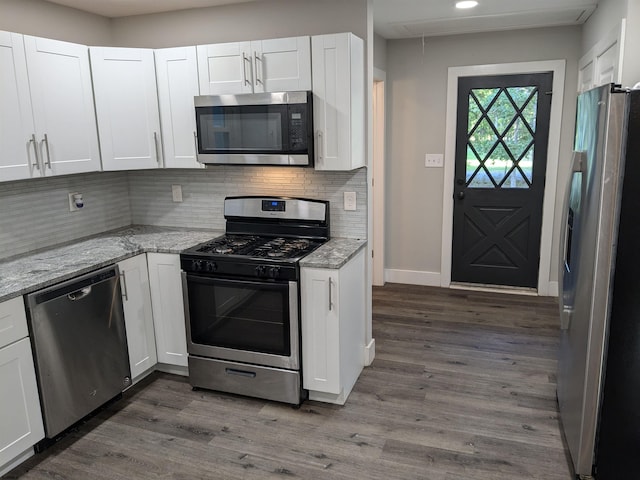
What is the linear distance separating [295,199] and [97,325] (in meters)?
1.40

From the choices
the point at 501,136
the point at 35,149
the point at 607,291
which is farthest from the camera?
the point at 501,136

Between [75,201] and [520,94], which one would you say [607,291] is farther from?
[75,201]

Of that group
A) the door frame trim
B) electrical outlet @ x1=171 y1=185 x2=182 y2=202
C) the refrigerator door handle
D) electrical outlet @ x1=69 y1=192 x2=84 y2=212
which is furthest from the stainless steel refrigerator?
electrical outlet @ x1=69 y1=192 x2=84 y2=212

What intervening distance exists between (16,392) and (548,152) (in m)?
4.35

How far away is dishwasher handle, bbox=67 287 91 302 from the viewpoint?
2.55 m

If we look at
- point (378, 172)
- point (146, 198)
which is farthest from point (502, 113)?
point (146, 198)

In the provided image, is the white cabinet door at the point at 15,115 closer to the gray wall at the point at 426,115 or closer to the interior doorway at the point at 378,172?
the interior doorway at the point at 378,172

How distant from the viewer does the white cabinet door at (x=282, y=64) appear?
2.80 metres

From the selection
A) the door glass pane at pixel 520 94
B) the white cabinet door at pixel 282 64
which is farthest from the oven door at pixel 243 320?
the door glass pane at pixel 520 94

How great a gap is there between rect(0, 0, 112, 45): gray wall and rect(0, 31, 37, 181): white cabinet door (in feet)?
1.16

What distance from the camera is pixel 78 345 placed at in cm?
262

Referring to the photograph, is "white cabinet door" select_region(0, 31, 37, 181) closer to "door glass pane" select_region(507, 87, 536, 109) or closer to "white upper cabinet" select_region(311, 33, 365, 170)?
"white upper cabinet" select_region(311, 33, 365, 170)

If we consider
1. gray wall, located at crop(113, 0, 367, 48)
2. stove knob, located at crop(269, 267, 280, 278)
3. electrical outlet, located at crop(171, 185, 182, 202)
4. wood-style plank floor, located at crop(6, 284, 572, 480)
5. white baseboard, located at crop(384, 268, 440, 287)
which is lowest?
wood-style plank floor, located at crop(6, 284, 572, 480)

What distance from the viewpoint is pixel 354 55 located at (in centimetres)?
277
